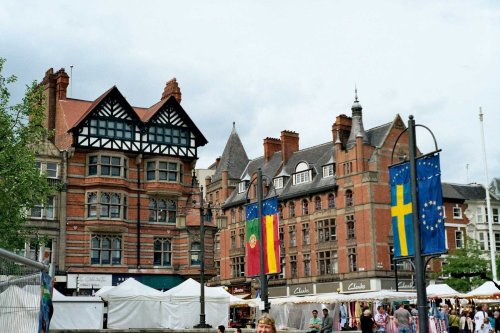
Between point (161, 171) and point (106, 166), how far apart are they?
3.79m

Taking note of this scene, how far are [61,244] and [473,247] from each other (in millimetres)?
35289

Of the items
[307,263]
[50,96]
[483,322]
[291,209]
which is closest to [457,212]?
[307,263]

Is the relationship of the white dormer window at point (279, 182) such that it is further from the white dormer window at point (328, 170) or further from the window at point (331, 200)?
the window at point (331, 200)

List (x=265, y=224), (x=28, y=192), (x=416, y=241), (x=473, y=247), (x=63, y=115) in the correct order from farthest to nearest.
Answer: (x=473, y=247) < (x=63, y=115) < (x=28, y=192) < (x=265, y=224) < (x=416, y=241)

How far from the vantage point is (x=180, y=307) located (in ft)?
113

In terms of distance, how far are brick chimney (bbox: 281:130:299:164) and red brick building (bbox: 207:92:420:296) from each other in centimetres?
10

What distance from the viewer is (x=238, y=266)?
72.2 metres

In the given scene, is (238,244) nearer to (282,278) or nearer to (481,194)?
(282,278)

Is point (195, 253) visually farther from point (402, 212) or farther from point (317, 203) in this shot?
point (402, 212)

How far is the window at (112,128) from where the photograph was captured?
4469 cm

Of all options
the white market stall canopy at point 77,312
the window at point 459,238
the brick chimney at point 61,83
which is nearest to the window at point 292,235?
the window at point 459,238

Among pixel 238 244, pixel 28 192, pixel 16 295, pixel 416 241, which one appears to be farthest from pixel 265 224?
pixel 238 244

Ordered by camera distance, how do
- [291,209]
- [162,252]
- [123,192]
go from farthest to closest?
[291,209] → [162,252] → [123,192]

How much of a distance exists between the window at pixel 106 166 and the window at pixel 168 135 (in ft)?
8.93
